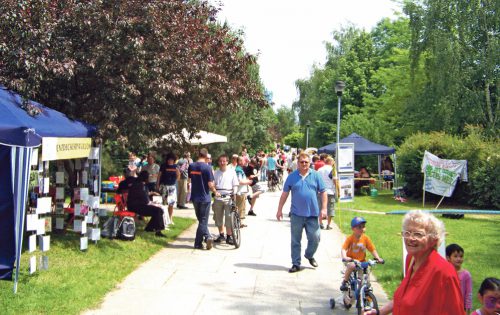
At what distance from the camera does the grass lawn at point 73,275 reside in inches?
241

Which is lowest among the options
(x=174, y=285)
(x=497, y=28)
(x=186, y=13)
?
(x=174, y=285)

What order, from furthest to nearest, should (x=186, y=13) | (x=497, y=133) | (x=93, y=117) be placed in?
1. (x=497, y=133)
2. (x=186, y=13)
3. (x=93, y=117)

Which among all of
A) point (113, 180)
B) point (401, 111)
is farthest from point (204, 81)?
point (401, 111)

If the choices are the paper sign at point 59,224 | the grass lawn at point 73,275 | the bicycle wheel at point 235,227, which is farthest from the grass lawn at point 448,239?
→ the paper sign at point 59,224

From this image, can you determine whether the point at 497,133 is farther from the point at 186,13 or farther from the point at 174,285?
the point at 174,285

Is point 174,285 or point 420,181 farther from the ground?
point 420,181

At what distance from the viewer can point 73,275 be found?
7.54 m

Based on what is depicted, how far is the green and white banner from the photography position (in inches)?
786

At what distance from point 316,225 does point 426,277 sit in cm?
559

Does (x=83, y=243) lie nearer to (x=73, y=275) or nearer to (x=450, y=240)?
(x=73, y=275)

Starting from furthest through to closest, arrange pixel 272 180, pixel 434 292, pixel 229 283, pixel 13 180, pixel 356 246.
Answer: pixel 272 180
pixel 229 283
pixel 13 180
pixel 356 246
pixel 434 292

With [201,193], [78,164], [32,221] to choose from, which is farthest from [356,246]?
[78,164]

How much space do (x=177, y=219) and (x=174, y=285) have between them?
6.63 m

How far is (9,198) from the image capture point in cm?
687
